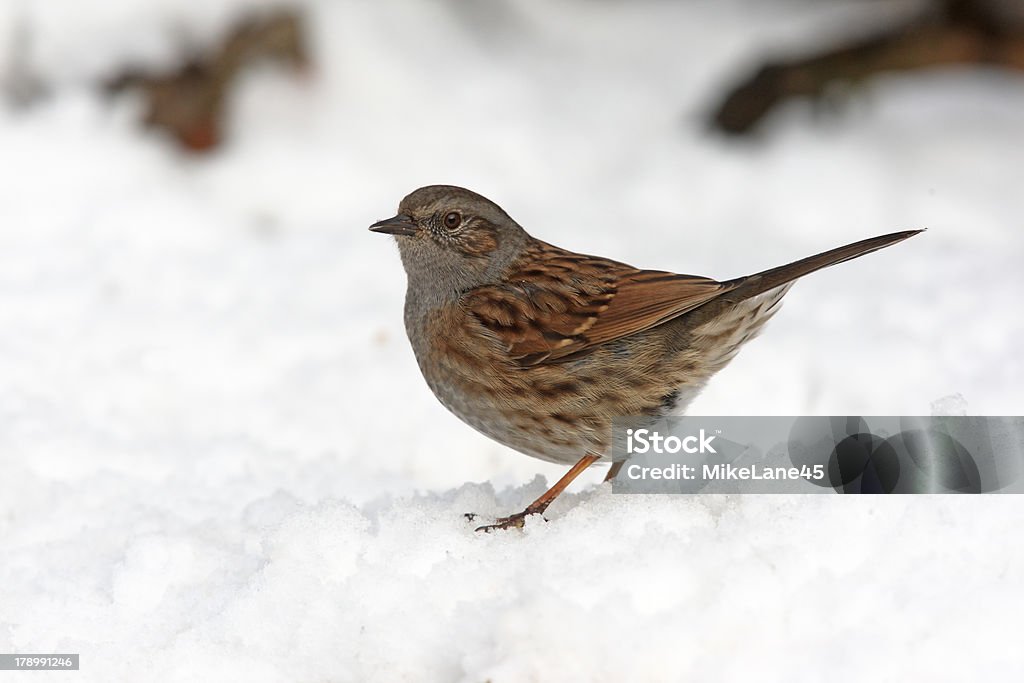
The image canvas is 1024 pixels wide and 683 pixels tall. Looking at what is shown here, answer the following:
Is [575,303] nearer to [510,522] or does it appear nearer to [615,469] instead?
[615,469]

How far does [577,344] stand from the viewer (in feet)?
12.1

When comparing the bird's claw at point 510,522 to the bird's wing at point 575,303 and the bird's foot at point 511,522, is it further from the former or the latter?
the bird's wing at point 575,303

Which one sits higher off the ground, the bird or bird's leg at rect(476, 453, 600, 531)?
the bird

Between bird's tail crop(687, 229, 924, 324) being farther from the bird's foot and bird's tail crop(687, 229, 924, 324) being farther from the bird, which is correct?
the bird's foot

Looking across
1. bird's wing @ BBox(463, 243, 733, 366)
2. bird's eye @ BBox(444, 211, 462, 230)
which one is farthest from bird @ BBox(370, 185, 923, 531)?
bird's eye @ BBox(444, 211, 462, 230)

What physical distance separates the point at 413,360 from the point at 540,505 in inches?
82.3

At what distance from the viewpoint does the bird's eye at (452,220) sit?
13.3ft

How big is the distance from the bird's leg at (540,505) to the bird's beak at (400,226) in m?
1.00

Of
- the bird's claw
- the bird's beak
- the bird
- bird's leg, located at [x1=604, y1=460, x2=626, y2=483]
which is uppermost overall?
the bird's beak

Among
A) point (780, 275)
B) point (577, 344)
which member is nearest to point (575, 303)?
point (577, 344)

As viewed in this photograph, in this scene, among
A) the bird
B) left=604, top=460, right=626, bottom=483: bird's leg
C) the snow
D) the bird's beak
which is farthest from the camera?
the bird's beak

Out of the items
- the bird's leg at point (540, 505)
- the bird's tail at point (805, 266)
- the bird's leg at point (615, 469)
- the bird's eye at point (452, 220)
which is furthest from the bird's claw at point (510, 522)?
the bird's eye at point (452, 220)

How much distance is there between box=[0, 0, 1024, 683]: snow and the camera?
2.93 m

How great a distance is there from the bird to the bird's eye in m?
0.21
